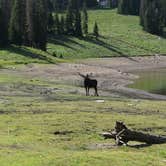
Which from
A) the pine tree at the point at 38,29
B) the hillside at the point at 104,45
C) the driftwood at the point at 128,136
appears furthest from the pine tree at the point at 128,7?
the driftwood at the point at 128,136

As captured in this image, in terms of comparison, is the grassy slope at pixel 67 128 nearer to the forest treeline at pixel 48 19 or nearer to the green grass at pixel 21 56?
the green grass at pixel 21 56

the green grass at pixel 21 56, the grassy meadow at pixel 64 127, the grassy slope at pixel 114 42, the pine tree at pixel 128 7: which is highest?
the grassy meadow at pixel 64 127

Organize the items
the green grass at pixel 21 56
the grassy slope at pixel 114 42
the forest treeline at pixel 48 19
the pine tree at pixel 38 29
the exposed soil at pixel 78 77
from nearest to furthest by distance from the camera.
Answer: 1. the exposed soil at pixel 78 77
2. the green grass at pixel 21 56
3. the forest treeline at pixel 48 19
4. the pine tree at pixel 38 29
5. the grassy slope at pixel 114 42

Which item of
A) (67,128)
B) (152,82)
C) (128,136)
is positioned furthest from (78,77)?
(128,136)

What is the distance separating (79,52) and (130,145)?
294 feet

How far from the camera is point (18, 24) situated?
330ft

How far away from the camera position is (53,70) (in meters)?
74.3

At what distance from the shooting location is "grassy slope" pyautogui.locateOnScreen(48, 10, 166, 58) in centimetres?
11175

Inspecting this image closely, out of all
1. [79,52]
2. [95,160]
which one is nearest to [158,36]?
[79,52]

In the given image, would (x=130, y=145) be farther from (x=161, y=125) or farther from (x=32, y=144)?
(x=161, y=125)

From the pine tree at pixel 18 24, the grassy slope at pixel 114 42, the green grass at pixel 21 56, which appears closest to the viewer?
the green grass at pixel 21 56

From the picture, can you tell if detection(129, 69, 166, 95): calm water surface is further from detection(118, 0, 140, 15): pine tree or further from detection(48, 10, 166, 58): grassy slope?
detection(118, 0, 140, 15): pine tree

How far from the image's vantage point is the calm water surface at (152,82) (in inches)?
2549

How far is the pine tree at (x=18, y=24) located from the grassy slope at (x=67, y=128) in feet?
179
